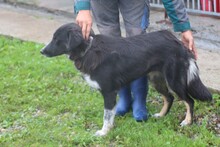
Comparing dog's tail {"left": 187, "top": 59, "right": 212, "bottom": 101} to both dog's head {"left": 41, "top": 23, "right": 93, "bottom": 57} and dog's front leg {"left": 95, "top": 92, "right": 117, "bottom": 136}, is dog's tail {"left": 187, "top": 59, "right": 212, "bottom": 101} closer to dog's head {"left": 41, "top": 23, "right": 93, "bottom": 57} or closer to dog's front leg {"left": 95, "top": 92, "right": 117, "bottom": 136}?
dog's front leg {"left": 95, "top": 92, "right": 117, "bottom": 136}

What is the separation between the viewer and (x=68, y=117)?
4977mm

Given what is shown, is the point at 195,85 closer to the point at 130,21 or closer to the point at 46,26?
the point at 130,21

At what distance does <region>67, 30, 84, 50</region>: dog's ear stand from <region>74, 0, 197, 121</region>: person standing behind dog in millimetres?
57

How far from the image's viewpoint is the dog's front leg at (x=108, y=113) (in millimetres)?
4438

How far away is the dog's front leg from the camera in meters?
4.44

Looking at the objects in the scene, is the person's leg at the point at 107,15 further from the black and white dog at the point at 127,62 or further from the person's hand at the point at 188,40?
the person's hand at the point at 188,40

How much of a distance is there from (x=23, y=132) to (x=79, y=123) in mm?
546

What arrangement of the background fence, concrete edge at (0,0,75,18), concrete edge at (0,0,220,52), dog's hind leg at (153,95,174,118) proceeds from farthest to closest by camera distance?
concrete edge at (0,0,75,18) < the background fence < concrete edge at (0,0,220,52) < dog's hind leg at (153,95,174,118)

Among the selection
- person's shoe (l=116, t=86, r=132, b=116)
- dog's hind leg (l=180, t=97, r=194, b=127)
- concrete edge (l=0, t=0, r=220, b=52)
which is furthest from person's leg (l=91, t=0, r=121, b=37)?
concrete edge (l=0, t=0, r=220, b=52)

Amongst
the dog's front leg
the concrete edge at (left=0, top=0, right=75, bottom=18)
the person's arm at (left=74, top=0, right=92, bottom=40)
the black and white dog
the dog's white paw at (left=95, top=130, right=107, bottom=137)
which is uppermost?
the person's arm at (left=74, top=0, right=92, bottom=40)

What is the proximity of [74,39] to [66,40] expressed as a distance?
0.10m

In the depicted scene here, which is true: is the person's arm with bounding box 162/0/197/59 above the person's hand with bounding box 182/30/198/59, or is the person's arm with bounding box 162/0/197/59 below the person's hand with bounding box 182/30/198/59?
above

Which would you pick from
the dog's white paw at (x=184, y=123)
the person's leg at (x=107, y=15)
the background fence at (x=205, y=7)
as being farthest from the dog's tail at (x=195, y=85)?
the background fence at (x=205, y=7)

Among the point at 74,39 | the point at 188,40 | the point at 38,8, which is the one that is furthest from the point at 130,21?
the point at 38,8
